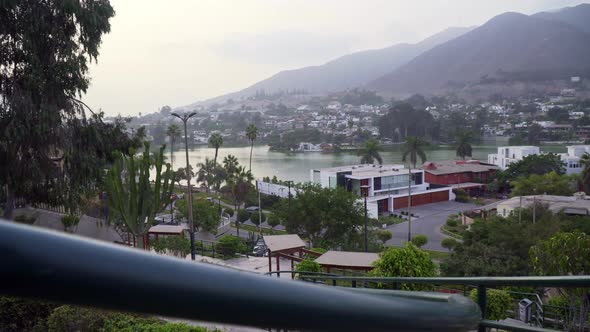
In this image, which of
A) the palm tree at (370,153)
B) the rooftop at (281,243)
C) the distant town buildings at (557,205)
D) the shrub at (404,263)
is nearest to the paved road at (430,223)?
the distant town buildings at (557,205)

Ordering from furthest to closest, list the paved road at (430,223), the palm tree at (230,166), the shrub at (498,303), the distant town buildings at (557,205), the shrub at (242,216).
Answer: the palm tree at (230,166) → the shrub at (242,216) → the paved road at (430,223) → the distant town buildings at (557,205) → the shrub at (498,303)

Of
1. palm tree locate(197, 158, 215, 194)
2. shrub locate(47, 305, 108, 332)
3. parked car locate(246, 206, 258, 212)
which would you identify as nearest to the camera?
shrub locate(47, 305, 108, 332)

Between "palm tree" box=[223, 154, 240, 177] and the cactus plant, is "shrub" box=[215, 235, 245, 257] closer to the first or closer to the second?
the cactus plant

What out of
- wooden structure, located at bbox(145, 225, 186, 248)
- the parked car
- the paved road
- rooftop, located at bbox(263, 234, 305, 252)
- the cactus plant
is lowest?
the paved road

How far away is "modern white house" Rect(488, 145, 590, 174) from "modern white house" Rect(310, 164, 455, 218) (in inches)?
331

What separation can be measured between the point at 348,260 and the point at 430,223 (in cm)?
1631

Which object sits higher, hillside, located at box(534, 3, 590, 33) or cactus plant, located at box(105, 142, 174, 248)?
hillside, located at box(534, 3, 590, 33)

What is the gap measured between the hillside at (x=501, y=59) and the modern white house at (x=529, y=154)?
3353 inches

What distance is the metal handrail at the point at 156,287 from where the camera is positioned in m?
0.32

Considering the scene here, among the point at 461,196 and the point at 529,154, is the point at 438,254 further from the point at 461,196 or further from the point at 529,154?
the point at 529,154

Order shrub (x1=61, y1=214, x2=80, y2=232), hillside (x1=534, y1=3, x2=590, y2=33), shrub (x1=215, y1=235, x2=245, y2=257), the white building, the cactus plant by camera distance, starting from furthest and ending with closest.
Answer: hillside (x1=534, y1=3, x2=590, y2=33) → the white building → shrub (x1=215, y1=235, x2=245, y2=257) → shrub (x1=61, y1=214, x2=80, y2=232) → the cactus plant

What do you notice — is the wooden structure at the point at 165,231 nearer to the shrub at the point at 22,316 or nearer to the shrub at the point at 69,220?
the shrub at the point at 69,220

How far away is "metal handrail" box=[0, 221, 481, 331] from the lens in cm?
32

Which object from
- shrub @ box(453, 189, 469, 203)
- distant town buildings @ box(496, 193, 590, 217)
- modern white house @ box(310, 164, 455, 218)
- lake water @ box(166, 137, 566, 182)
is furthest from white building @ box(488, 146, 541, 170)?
distant town buildings @ box(496, 193, 590, 217)
